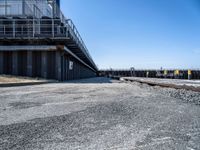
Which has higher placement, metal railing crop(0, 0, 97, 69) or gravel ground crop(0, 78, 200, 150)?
metal railing crop(0, 0, 97, 69)

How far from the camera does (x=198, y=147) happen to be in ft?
6.39

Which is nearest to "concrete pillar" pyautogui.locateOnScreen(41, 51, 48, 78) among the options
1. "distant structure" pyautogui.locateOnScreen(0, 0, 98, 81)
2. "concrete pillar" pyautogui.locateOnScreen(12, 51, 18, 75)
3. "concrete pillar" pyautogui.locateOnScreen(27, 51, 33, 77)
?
"distant structure" pyautogui.locateOnScreen(0, 0, 98, 81)

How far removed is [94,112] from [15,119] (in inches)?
56.9

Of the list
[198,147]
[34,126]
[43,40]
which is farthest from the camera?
[43,40]

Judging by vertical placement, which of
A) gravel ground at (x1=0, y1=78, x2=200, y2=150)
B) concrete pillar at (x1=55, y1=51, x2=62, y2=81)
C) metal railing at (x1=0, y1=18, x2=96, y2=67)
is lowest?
gravel ground at (x1=0, y1=78, x2=200, y2=150)

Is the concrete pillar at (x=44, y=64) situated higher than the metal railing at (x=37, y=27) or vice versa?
the metal railing at (x=37, y=27)

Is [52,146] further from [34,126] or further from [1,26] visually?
[1,26]

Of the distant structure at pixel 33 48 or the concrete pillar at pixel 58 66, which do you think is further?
the concrete pillar at pixel 58 66

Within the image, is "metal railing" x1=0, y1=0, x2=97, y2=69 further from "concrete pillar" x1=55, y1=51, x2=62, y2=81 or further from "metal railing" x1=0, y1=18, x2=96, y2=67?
"concrete pillar" x1=55, y1=51, x2=62, y2=81

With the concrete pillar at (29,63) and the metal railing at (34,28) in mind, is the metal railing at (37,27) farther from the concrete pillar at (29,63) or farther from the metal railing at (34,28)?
→ the concrete pillar at (29,63)

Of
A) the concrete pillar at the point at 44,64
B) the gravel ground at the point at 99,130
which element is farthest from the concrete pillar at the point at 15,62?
the gravel ground at the point at 99,130

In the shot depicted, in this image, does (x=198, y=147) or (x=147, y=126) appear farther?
(x=147, y=126)

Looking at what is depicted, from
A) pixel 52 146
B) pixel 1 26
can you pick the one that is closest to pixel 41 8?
pixel 1 26

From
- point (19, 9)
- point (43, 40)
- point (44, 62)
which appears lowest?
point (44, 62)
